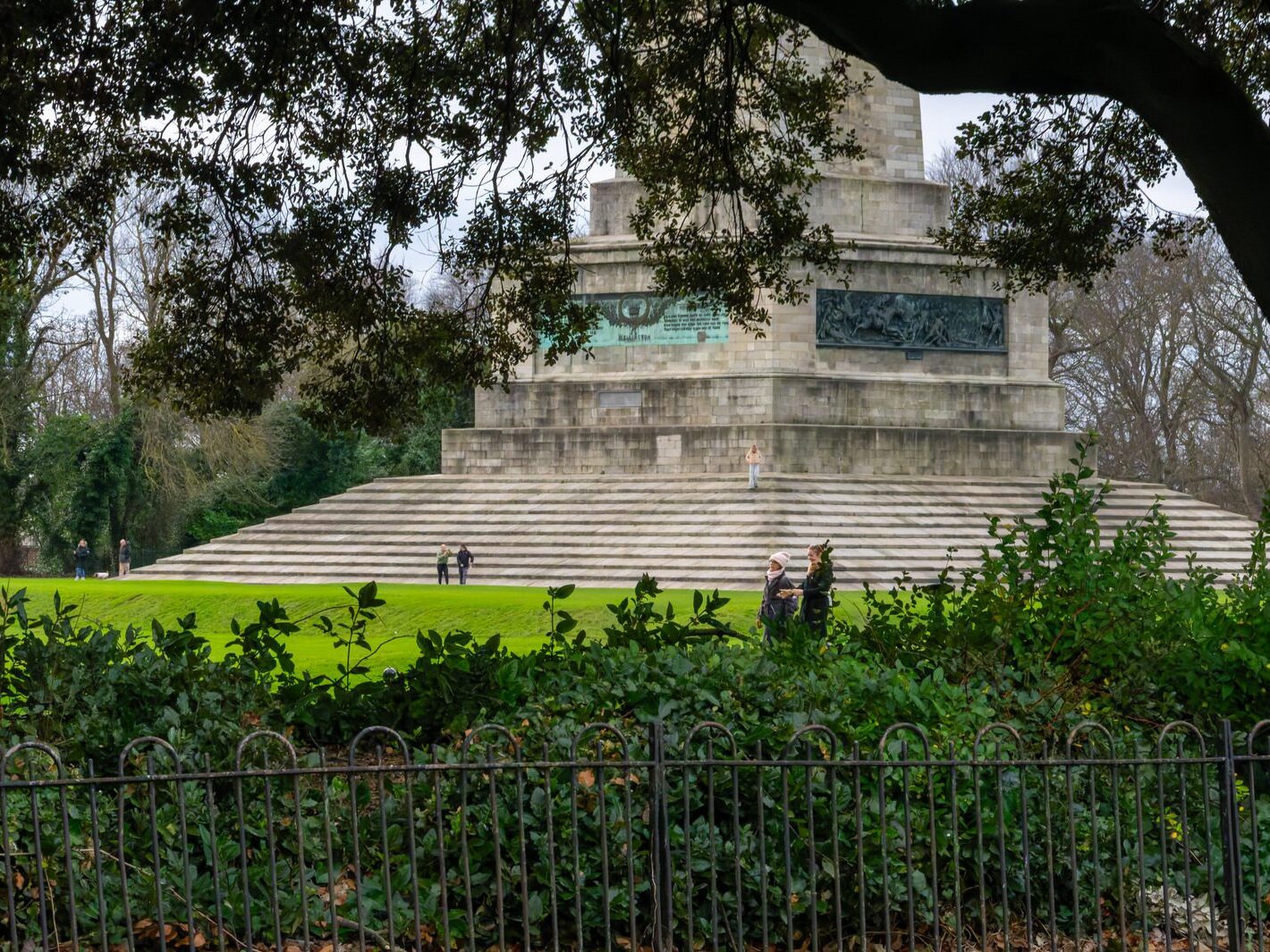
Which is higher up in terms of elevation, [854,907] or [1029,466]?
[1029,466]

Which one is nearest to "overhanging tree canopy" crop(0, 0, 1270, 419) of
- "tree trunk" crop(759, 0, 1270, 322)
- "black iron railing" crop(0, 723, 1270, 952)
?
"tree trunk" crop(759, 0, 1270, 322)

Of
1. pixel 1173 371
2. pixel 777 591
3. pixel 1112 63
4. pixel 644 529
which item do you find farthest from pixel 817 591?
pixel 1173 371

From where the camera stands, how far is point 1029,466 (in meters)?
31.5

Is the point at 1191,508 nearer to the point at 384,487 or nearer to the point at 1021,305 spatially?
the point at 1021,305

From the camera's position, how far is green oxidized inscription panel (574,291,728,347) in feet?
101

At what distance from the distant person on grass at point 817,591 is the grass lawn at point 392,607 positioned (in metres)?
4.17

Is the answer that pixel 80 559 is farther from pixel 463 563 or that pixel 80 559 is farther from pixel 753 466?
pixel 753 466

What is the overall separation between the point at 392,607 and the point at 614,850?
49.6 feet

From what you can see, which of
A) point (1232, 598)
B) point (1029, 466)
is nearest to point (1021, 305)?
point (1029, 466)

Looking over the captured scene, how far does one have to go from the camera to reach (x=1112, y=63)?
25.9ft

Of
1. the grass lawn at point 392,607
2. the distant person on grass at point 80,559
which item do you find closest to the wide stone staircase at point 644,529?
the grass lawn at point 392,607

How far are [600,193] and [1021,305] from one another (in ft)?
28.6

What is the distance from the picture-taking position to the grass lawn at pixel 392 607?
17891 mm

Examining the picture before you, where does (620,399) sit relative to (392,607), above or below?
above
